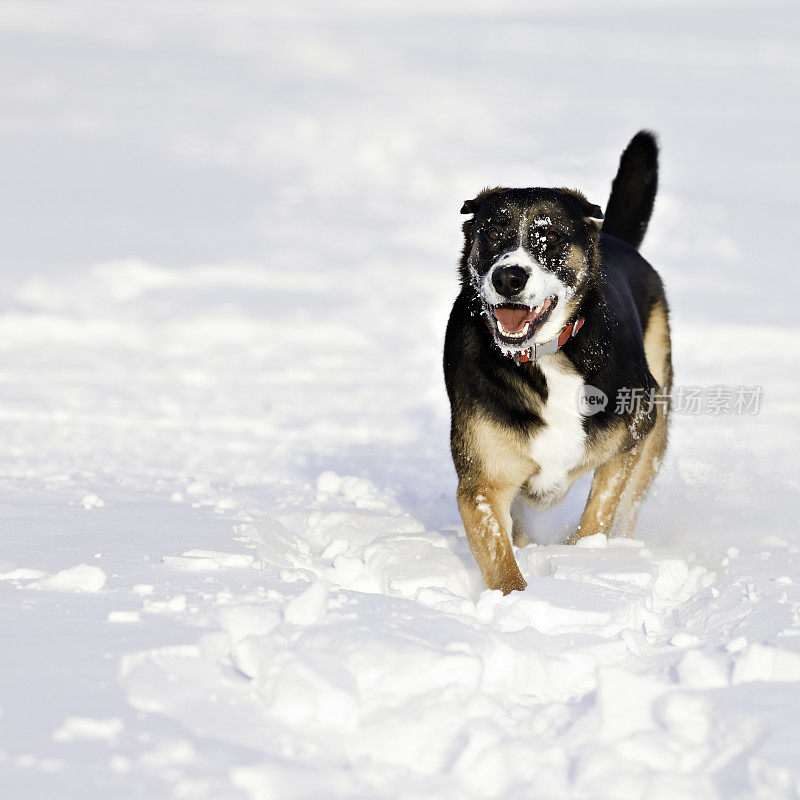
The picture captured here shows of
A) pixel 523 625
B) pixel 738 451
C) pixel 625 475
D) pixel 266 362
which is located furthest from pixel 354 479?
pixel 266 362

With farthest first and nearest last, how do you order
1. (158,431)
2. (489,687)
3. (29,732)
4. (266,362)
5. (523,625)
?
(266,362) → (158,431) → (523,625) → (489,687) → (29,732)

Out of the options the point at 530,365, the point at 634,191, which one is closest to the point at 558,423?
the point at 530,365

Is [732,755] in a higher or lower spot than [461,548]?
higher

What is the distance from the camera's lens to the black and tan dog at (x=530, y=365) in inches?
155

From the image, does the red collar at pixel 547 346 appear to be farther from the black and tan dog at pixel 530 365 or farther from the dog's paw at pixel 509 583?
the dog's paw at pixel 509 583

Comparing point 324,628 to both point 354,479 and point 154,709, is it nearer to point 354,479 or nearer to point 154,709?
point 154,709

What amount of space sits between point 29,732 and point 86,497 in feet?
9.87

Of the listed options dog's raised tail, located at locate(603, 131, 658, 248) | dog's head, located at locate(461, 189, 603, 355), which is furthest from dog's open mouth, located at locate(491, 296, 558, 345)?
dog's raised tail, located at locate(603, 131, 658, 248)

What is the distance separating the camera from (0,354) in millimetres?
12695

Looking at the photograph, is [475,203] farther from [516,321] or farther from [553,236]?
[516,321]

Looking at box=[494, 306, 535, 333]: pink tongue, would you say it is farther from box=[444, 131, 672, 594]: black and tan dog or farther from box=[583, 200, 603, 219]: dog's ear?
box=[583, 200, 603, 219]: dog's ear

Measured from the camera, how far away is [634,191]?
5.81m

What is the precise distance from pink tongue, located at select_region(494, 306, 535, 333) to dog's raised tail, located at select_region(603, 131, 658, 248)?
2.19 m

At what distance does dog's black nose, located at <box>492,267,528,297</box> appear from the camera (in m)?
3.76
